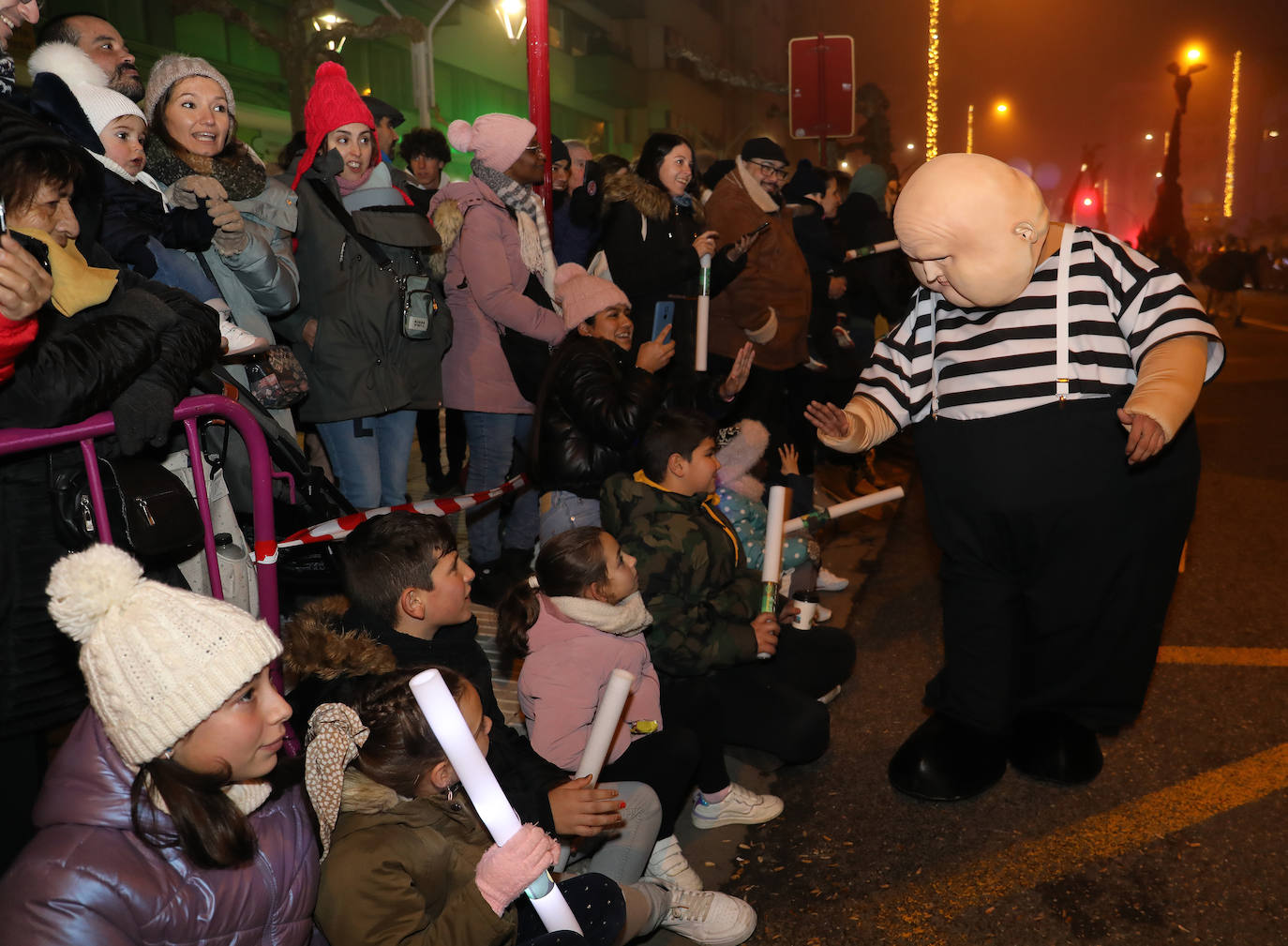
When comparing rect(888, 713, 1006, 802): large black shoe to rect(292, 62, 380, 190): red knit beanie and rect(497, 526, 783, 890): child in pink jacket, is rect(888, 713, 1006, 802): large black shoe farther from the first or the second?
rect(292, 62, 380, 190): red knit beanie

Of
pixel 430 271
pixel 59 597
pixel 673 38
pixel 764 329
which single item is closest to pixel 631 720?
pixel 59 597

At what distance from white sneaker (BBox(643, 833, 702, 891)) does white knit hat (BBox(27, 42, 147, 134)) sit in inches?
110

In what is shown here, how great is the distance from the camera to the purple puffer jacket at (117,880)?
171cm

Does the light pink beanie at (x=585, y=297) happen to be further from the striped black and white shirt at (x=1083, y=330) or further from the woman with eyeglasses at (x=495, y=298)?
the striped black and white shirt at (x=1083, y=330)

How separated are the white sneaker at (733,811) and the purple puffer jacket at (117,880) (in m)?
1.65

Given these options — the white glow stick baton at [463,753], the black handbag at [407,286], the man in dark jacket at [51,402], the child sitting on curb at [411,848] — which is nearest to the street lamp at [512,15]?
the black handbag at [407,286]

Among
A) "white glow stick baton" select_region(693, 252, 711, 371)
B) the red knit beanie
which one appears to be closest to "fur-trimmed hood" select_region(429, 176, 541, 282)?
the red knit beanie

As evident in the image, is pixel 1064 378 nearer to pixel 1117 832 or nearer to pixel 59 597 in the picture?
pixel 1117 832

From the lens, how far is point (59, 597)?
1.76 m

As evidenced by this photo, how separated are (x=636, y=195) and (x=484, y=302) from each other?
1.03m

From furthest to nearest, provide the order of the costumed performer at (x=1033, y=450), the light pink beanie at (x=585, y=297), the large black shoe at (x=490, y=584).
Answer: the large black shoe at (x=490, y=584) → the light pink beanie at (x=585, y=297) → the costumed performer at (x=1033, y=450)

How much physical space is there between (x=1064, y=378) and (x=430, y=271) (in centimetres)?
275

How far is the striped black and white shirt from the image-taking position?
333cm

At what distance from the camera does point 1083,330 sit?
333 cm
